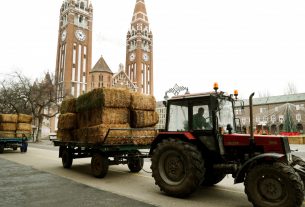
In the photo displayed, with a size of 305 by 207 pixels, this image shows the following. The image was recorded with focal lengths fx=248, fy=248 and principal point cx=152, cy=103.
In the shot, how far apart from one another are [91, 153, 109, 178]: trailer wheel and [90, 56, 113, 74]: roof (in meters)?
60.7

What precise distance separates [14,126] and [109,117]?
11981 millimetres

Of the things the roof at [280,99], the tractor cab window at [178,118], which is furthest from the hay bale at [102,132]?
the roof at [280,99]

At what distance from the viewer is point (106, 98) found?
26.6 ft

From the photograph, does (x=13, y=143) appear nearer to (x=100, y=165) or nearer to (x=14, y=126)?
(x=14, y=126)

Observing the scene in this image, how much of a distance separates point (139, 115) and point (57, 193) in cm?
379

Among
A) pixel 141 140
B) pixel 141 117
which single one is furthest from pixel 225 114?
pixel 141 117

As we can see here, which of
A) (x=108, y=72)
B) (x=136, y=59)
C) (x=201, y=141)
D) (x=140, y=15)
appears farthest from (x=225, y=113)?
(x=140, y=15)

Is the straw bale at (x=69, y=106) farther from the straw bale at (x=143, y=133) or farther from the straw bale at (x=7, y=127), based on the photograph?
Result: the straw bale at (x=7, y=127)

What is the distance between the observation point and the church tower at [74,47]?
6184 cm

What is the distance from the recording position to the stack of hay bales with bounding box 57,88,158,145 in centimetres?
807

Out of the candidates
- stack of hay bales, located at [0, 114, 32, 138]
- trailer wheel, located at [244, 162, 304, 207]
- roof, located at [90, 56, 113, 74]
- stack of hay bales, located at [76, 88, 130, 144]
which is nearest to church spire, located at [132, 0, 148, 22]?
roof, located at [90, 56, 113, 74]

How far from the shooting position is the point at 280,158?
4.45 metres

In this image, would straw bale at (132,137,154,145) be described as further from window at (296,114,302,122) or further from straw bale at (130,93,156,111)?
window at (296,114,302,122)

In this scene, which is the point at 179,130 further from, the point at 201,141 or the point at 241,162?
the point at 241,162
